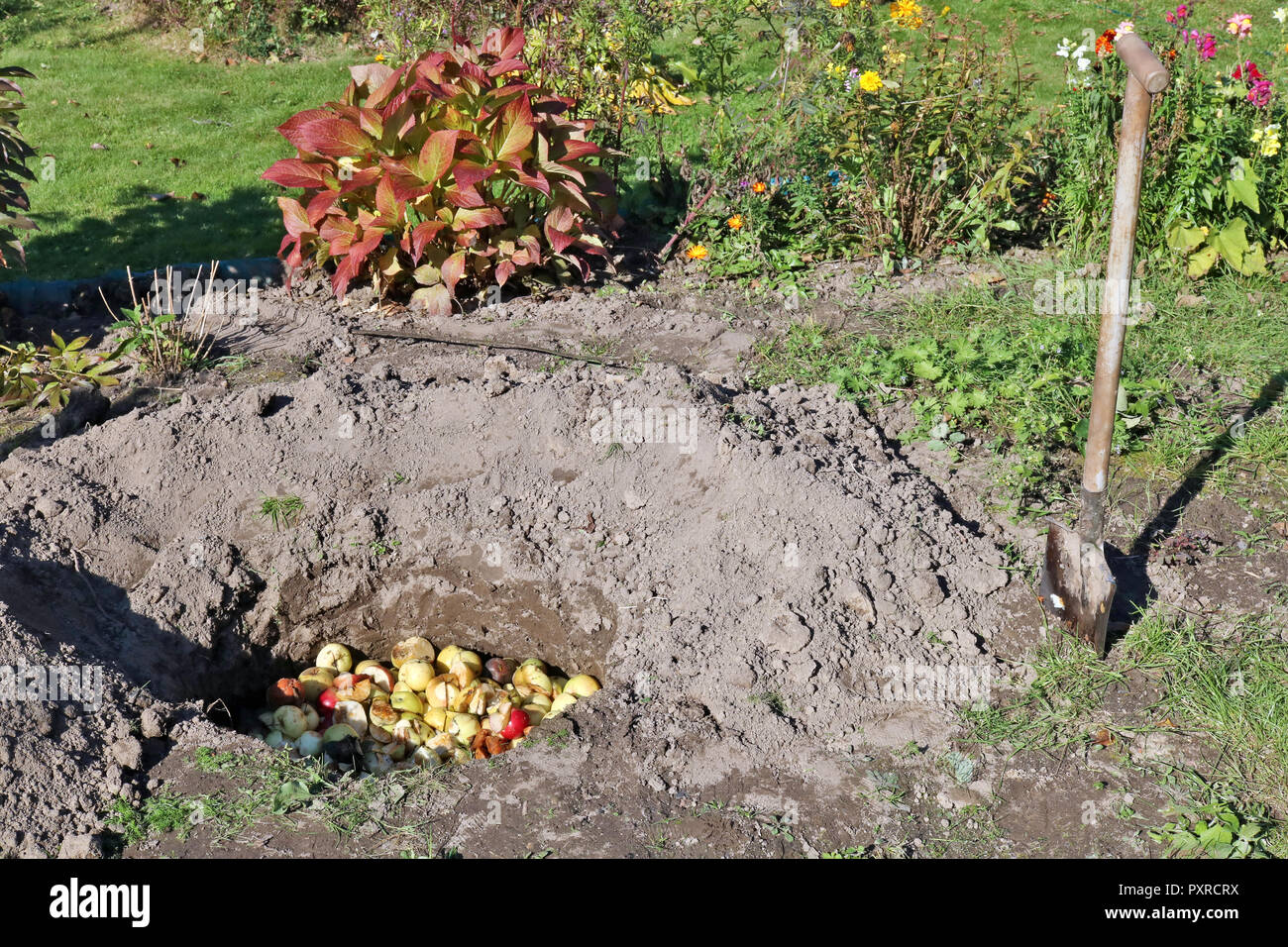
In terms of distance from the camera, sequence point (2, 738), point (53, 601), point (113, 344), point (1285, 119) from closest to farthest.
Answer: point (2, 738) < point (53, 601) < point (113, 344) < point (1285, 119)

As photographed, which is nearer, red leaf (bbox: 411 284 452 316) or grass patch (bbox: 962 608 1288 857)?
grass patch (bbox: 962 608 1288 857)

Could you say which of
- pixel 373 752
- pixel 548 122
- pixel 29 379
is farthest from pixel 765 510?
pixel 29 379

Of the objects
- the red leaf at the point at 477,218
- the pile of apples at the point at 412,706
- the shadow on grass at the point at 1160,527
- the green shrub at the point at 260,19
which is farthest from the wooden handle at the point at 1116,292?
the green shrub at the point at 260,19

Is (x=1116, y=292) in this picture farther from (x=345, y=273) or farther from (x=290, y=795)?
(x=345, y=273)

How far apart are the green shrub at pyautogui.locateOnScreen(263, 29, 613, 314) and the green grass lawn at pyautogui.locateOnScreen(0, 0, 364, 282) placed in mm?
1196

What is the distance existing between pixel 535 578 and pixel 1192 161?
3.78 metres

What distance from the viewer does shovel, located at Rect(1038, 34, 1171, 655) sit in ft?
9.23

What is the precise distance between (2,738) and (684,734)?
5.83ft

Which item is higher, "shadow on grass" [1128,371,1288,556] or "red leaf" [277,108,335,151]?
"red leaf" [277,108,335,151]

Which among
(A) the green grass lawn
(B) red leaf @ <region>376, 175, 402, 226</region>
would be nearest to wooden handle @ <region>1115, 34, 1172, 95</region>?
(B) red leaf @ <region>376, 175, 402, 226</region>

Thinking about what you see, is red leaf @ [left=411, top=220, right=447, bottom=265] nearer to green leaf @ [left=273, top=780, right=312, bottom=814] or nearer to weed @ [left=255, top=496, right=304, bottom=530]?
weed @ [left=255, top=496, right=304, bottom=530]

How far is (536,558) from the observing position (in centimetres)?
385

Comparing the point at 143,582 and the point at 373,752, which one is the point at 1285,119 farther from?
the point at 143,582

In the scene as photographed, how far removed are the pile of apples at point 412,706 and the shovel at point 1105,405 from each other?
4.93 ft
